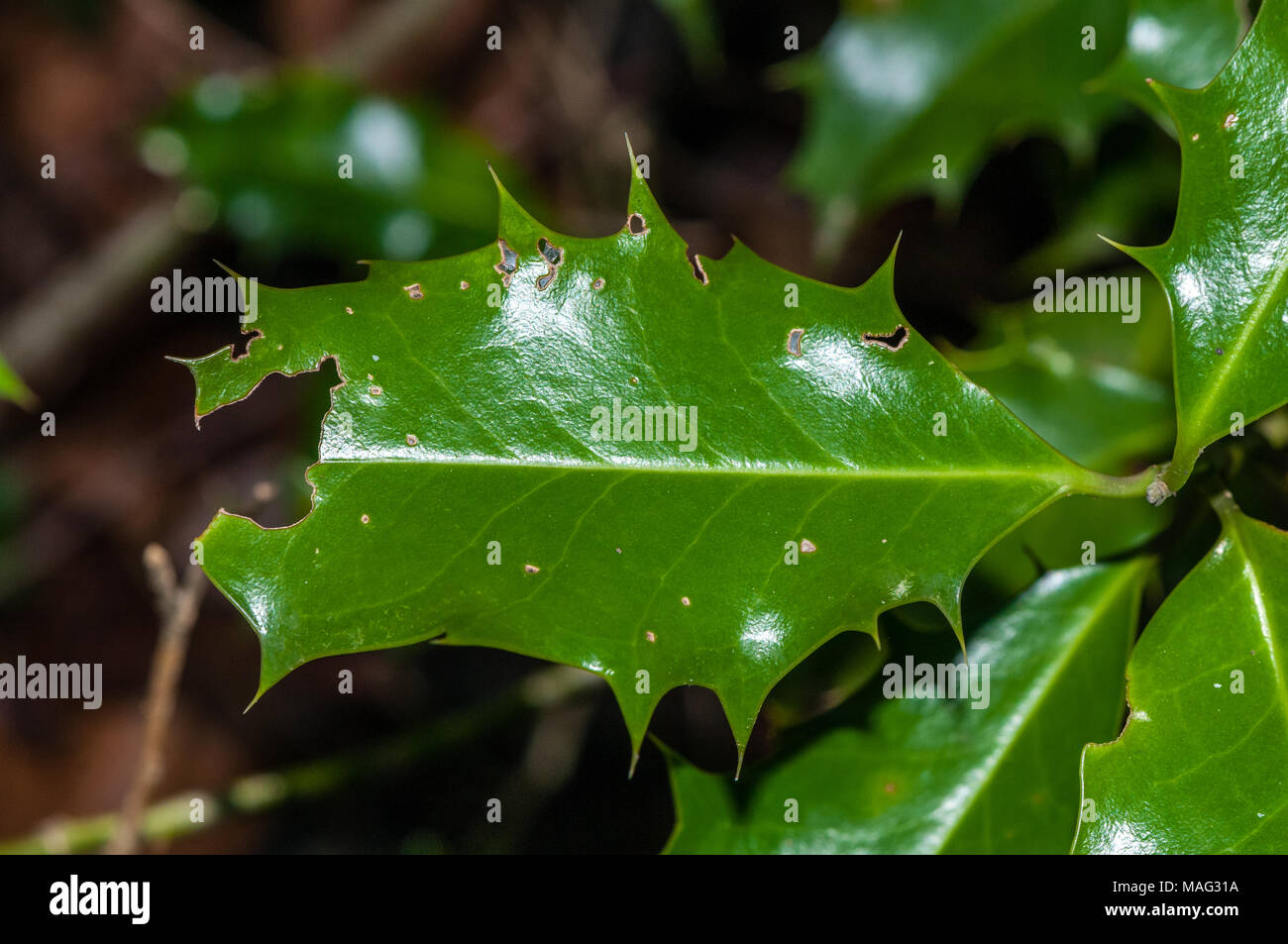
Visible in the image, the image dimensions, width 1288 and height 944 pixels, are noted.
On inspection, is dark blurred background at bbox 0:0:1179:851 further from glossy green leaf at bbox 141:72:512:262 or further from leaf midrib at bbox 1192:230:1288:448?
leaf midrib at bbox 1192:230:1288:448


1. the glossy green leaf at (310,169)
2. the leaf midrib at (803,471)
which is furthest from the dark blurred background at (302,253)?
the leaf midrib at (803,471)

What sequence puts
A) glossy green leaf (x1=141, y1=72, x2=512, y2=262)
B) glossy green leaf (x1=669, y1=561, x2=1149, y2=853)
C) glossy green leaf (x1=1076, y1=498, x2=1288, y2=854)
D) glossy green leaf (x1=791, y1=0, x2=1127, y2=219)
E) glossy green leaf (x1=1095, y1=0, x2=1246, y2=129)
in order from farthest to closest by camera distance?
glossy green leaf (x1=141, y1=72, x2=512, y2=262) → glossy green leaf (x1=791, y1=0, x2=1127, y2=219) → glossy green leaf (x1=1095, y1=0, x2=1246, y2=129) → glossy green leaf (x1=669, y1=561, x2=1149, y2=853) → glossy green leaf (x1=1076, y1=498, x2=1288, y2=854)

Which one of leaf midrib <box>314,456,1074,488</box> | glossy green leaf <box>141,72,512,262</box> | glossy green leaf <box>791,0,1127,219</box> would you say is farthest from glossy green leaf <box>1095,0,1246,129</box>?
glossy green leaf <box>141,72,512,262</box>

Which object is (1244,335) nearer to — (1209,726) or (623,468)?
(1209,726)

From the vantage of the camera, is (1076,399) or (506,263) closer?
(506,263)

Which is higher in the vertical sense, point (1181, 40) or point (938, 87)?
point (938, 87)

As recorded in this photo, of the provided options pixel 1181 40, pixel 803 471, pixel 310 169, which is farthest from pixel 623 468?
pixel 310 169

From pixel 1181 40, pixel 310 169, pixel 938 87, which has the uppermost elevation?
pixel 310 169
